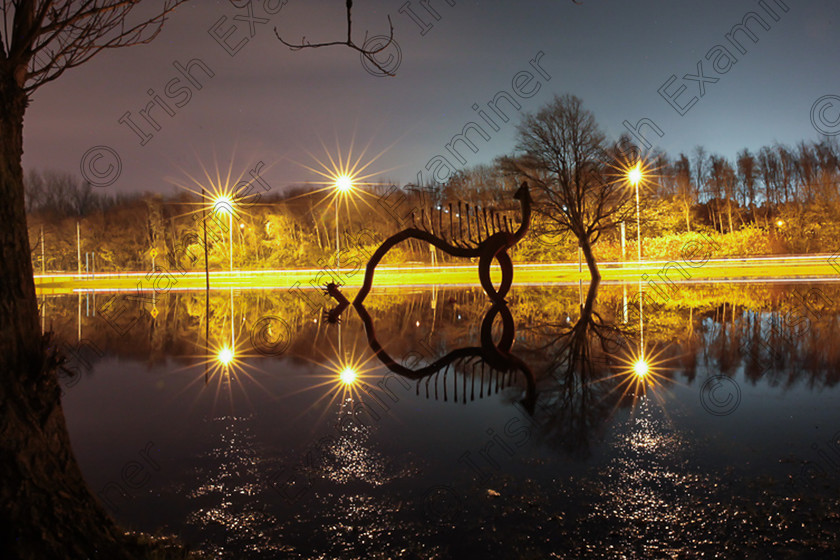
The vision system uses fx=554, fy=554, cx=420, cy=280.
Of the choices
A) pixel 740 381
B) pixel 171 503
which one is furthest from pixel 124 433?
pixel 740 381

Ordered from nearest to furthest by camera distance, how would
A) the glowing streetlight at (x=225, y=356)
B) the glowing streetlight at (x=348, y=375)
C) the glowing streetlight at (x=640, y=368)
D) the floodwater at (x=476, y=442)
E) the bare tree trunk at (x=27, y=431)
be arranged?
1. the bare tree trunk at (x=27, y=431)
2. the floodwater at (x=476, y=442)
3. the glowing streetlight at (x=640, y=368)
4. the glowing streetlight at (x=348, y=375)
5. the glowing streetlight at (x=225, y=356)

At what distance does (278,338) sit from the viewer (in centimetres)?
1209

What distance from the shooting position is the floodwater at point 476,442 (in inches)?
130

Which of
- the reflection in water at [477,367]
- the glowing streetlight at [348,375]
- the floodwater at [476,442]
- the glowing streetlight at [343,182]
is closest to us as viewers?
the floodwater at [476,442]

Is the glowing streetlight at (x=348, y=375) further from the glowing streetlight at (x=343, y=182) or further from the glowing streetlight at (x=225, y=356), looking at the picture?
the glowing streetlight at (x=343, y=182)

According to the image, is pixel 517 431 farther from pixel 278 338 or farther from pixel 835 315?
pixel 835 315

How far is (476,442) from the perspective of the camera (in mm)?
5059

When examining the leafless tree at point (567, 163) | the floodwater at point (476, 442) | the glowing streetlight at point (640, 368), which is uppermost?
the leafless tree at point (567, 163)

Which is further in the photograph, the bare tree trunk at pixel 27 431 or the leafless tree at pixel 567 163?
the leafless tree at pixel 567 163

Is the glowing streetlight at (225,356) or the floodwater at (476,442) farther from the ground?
the glowing streetlight at (225,356)

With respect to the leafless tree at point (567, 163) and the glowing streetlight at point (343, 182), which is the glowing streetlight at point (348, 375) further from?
the glowing streetlight at point (343, 182)

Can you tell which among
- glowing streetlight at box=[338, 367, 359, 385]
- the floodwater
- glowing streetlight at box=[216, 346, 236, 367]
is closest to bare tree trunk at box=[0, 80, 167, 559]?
the floodwater

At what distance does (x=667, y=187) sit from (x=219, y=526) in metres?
66.3

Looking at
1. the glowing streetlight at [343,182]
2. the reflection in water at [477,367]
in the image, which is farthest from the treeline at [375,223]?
the reflection in water at [477,367]
